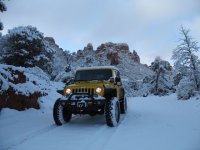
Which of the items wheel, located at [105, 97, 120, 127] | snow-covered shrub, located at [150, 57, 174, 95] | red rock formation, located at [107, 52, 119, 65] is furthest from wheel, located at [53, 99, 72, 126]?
red rock formation, located at [107, 52, 119, 65]

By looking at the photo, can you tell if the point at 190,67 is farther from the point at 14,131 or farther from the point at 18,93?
the point at 14,131

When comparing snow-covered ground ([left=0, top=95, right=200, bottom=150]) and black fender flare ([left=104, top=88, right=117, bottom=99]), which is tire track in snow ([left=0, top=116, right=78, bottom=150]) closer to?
snow-covered ground ([left=0, top=95, right=200, bottom=150])

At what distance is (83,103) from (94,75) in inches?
84.7

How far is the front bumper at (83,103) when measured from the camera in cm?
945

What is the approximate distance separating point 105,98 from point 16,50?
51.2ft

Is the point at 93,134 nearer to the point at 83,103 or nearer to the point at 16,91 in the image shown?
the point at 83,103

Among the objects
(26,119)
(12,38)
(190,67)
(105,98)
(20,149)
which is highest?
(12,38)

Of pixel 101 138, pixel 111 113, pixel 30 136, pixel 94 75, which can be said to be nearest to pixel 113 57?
pixel 94 75

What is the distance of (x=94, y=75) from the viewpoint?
11.4m

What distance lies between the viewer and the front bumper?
945 cm

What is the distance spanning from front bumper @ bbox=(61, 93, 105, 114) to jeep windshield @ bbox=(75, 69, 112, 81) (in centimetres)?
176

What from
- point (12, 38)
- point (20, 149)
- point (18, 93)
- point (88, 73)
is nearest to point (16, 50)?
point (12, 38)

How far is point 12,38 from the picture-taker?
23.7m

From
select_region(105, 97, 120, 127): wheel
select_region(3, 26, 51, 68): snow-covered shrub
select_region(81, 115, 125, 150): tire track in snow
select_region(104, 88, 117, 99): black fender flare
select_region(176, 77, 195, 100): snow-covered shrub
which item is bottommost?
select_region(81, 115, 125, 150): tire track in snow
